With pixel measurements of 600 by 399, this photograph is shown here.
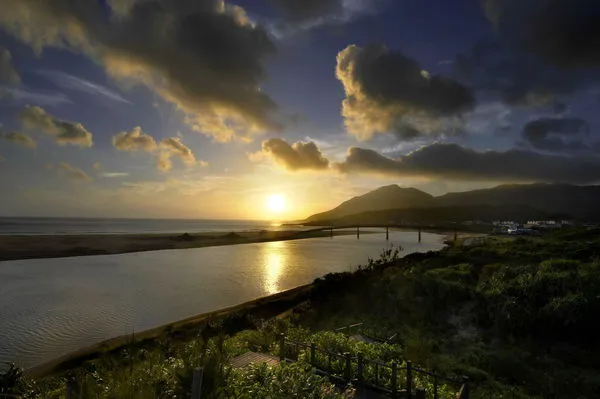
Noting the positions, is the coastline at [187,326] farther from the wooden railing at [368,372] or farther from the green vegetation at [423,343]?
the wooden railing at [368,372]

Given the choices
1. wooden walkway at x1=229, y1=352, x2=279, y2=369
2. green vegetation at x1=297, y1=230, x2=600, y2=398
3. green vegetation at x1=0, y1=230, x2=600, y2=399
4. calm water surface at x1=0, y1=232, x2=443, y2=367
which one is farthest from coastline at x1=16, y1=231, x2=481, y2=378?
wooden walkway at x1=229, y1=352, x2=279, y2=369

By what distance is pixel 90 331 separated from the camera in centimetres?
1973

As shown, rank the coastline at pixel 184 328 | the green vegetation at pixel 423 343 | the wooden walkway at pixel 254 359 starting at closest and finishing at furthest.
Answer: the green vegetation at pixel 423 343 → the wooden walkway at pixel 254 359 → the coastline at pixel 184 328

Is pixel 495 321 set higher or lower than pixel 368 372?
lower

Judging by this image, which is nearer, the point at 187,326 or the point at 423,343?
the point at 423,343

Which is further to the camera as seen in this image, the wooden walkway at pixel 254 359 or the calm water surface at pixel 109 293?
the calm water surface at pixel 109 293

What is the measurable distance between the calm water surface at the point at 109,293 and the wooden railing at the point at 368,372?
13.3 metres

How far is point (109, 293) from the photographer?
95.6ft

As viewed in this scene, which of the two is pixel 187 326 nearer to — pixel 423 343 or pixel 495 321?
pixel 423 343

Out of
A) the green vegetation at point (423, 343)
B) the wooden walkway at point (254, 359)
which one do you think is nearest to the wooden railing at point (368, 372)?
the green vegetation at point (423, 343)

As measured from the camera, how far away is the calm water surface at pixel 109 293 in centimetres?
1895

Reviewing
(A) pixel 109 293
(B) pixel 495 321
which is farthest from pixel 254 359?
(A) pixel 109 293

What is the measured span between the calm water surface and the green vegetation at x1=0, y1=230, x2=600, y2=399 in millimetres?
5196

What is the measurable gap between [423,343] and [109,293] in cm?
2622
